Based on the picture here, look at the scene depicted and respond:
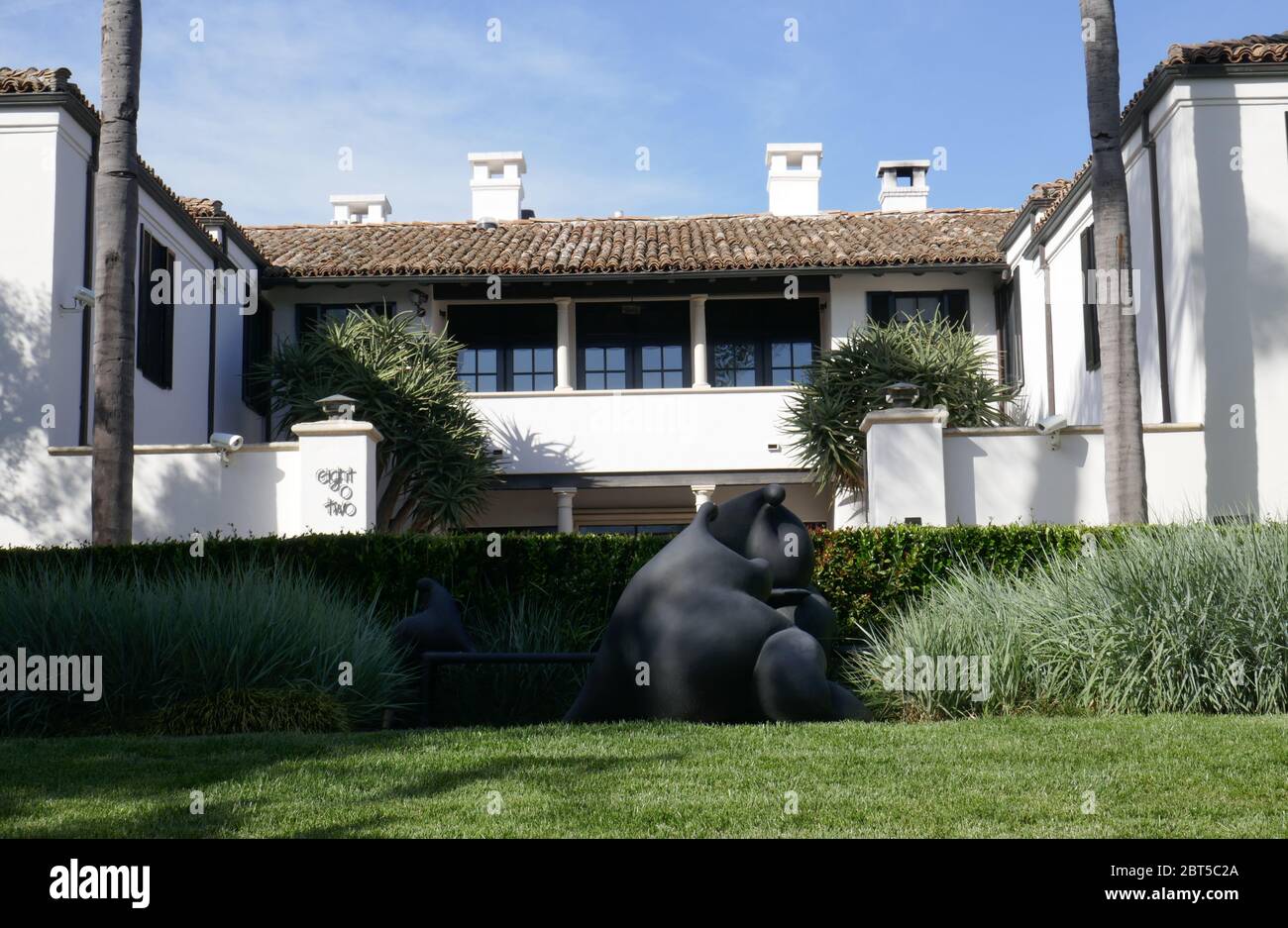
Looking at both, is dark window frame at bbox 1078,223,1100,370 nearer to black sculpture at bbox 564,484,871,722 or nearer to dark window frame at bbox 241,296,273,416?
black sculpture at bbox 564,484,871,722

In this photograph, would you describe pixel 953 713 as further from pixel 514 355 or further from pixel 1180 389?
pixel 514 355

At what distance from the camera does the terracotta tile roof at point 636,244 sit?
70.1 feet

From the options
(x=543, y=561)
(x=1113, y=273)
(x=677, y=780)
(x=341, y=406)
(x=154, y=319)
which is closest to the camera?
(x=677, y=780)

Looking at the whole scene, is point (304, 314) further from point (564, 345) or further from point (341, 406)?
point (341, 406)

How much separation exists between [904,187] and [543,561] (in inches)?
720

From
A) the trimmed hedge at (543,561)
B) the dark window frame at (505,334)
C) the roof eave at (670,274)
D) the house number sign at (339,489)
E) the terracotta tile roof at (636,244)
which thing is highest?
Result: the terracotta tile roof at (636,244)

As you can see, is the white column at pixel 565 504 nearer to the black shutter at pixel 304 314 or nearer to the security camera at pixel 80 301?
the black shutter at pixel 304 314

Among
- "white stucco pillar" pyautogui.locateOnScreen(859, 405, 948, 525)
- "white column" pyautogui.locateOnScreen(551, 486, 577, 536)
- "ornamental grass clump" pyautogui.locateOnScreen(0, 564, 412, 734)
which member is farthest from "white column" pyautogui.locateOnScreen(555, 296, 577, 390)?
"ornamental grass clump" pyautogui.locateOnScreen(0, 564, 412, 734)

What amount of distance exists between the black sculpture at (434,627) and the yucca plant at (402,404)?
9.00 meters

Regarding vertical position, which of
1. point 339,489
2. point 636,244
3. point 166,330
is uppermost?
point 636,244

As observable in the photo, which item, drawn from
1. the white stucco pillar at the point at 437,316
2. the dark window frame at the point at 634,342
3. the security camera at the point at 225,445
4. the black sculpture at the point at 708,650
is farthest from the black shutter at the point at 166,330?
the black sculpture at the point at 708,650

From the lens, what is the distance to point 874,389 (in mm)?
19109

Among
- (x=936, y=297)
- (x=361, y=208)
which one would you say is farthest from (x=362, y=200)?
(x=936, y=297)

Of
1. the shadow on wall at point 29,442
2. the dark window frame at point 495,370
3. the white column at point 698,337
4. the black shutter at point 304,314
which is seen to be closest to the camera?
the shadow on wall at point 29,442
